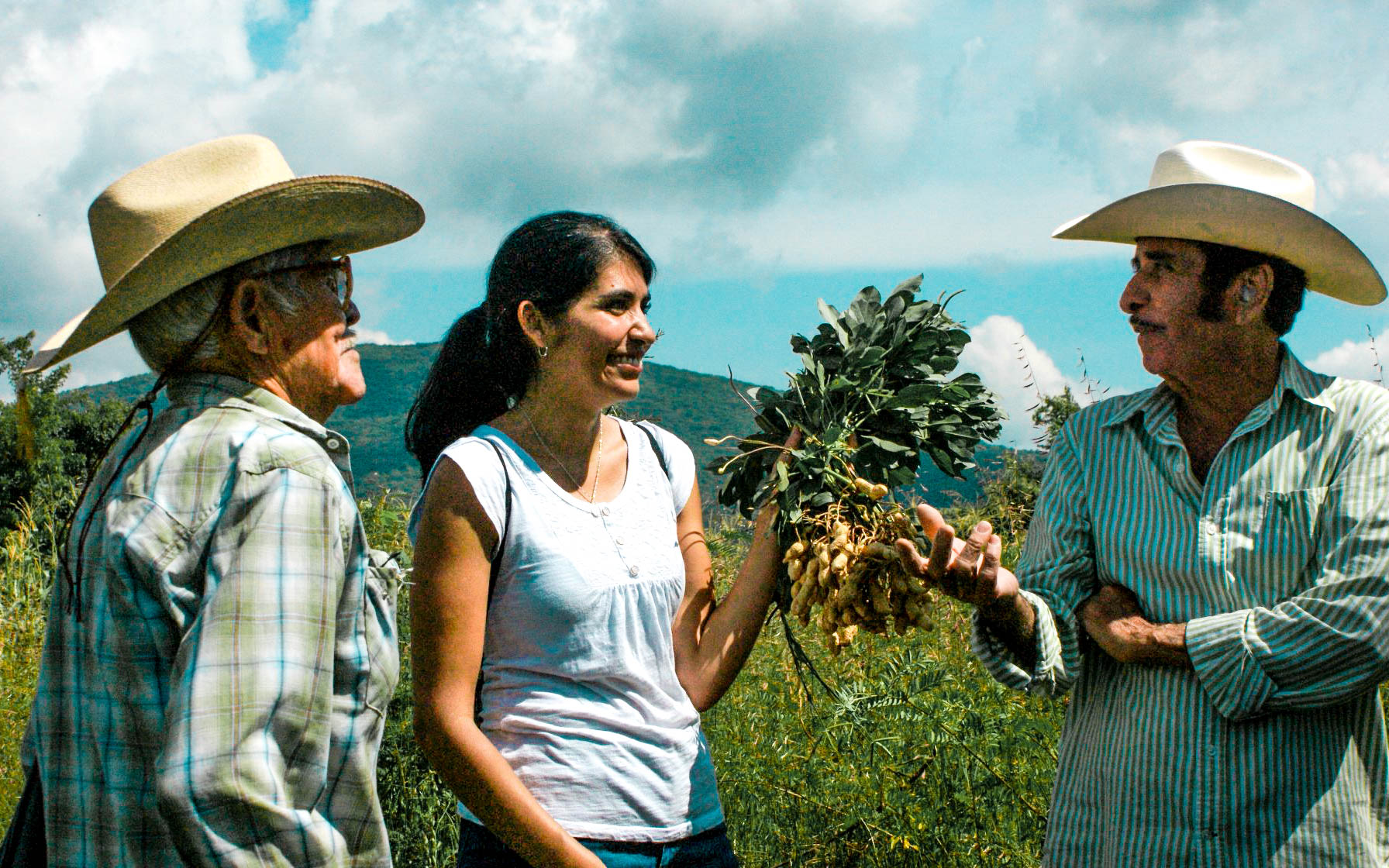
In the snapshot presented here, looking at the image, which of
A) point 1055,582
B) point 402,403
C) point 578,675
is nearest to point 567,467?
point 578,675

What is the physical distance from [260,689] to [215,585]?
0.51ft

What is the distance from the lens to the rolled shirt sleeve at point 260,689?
142 centimetres

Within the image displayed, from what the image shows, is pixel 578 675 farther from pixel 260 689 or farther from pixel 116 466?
pixel 116 466

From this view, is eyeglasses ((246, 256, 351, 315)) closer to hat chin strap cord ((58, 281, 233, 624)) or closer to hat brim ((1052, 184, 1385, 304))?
hat chin strap cord ((58, 281, 233, 624))

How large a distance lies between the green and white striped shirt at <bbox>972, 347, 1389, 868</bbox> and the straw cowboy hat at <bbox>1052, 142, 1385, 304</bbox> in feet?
0.84

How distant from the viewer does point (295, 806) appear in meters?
1.52

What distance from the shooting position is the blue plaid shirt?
56.4 inches

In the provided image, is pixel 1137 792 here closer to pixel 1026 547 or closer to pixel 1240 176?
pixel 1026 547

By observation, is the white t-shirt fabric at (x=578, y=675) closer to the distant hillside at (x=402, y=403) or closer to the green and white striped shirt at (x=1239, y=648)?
the green and white striped shirt at (x=1239, y=648)

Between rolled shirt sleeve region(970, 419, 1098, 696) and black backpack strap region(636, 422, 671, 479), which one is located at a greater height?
black backpack strap region(636, 422, 671, 479)

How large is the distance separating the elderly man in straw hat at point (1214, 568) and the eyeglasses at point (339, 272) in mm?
1171

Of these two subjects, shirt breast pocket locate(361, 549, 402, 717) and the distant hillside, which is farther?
the distant hillside

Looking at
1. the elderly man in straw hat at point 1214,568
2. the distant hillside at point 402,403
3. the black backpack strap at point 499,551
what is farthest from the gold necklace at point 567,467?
the distant hillside at point 402,403

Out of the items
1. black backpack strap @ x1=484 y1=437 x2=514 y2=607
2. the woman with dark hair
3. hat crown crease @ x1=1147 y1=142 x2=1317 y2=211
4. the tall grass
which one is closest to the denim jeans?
the woman with dark hair
